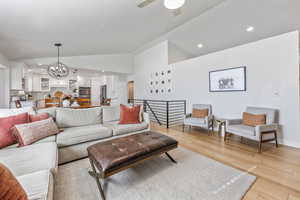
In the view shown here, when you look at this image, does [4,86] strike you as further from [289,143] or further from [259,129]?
[289,143]

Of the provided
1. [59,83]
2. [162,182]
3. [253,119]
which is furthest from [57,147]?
[59,83]

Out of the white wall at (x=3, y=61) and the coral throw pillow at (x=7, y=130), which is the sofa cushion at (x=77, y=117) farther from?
the white wall at (x=3, y=61)

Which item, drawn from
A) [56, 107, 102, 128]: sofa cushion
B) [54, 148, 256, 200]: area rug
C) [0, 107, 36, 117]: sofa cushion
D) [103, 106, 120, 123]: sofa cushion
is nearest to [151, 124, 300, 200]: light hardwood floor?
[54, 148, 256, 200]: area rug

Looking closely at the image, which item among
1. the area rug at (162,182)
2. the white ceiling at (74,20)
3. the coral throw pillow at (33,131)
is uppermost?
the white ceiling at (74,20)

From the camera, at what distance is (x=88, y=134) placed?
7.26 feet

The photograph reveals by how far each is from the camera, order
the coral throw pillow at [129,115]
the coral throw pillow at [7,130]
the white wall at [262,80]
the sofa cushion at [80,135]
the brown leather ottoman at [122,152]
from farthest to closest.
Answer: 1. the coral throw pillow at [129,115]
2. the white wall at [262,80]
3. the sofa cushion at [80,135]
4. the coral throw pillow at [7,130]
5. the brown leather ottoman at [122,152]

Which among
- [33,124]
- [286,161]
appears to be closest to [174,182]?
[286,161]

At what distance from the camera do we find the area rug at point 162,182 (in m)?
1.38

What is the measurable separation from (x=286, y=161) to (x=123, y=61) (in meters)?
6.75

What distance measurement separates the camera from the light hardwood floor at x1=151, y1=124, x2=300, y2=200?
1.43 metres

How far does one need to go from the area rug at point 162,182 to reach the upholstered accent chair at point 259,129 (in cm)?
103

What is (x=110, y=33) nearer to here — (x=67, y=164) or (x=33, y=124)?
(x=33, y=124)

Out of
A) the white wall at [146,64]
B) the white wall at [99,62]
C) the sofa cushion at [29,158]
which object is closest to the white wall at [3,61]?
the white wall at [99,62]

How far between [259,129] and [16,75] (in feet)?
23.8
